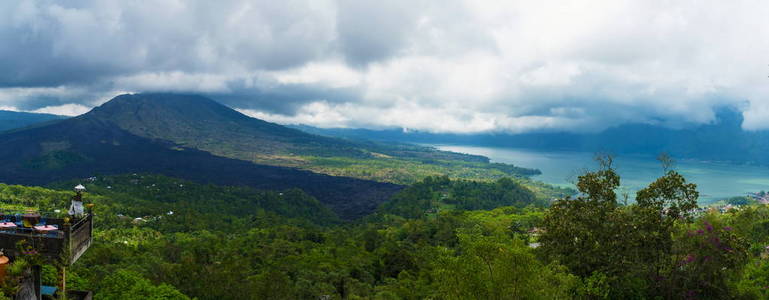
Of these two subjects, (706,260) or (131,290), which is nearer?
(706,260)

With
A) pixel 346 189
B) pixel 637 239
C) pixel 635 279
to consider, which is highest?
pixel 637 239

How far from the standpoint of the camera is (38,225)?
43.8 feet

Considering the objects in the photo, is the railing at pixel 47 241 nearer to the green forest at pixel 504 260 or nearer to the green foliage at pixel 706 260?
the green forest at pixel 504 260

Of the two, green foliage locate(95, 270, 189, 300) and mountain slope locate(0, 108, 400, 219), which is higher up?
green foliage locate(95, 270, 189, 300)

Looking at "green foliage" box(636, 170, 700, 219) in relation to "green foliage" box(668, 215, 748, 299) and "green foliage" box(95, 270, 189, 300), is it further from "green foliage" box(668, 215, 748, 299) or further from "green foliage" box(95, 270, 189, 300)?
"green foliage" box(95, 270, 189, 300)

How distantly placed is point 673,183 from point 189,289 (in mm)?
35192

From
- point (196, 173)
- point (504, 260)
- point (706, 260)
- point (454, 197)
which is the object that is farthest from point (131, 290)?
point (196, 173)

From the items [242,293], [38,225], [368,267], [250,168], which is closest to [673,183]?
[38,225]

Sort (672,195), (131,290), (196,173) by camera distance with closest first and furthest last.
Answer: (672,195)
(131,290)
(196,173)

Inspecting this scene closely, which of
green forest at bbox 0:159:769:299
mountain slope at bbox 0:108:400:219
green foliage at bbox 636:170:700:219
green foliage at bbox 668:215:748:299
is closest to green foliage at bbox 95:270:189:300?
green forest at bbox 0:159:769:299

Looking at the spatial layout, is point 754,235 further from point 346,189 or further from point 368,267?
point 346,189

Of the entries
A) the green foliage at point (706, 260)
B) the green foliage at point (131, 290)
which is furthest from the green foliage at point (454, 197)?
the green foliage at point (706, 260)

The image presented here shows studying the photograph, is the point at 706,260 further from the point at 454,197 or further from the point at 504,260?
the point at 454,197

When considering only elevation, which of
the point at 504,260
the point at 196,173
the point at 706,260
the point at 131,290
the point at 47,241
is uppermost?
the point at 47,241
